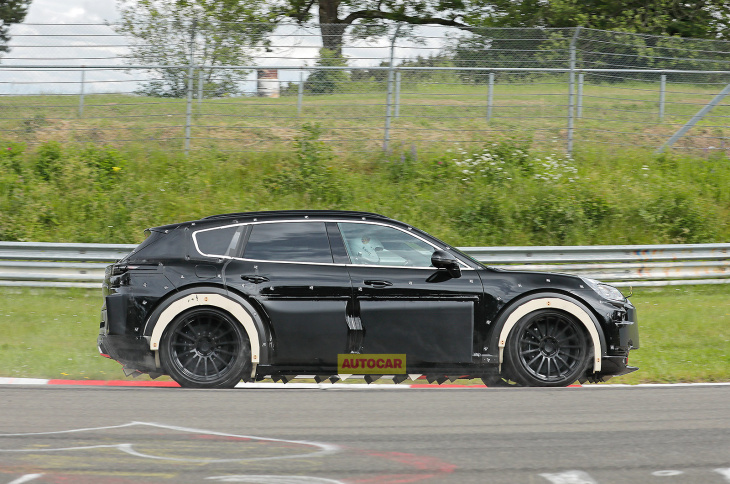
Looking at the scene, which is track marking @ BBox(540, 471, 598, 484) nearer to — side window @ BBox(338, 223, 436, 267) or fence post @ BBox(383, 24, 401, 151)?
side window @ BBox(338, 223, 436, 267)

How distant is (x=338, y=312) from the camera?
6613 mm

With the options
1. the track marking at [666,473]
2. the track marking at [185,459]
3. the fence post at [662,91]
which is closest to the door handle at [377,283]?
the track marking at [185,459]

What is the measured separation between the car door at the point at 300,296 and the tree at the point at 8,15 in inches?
461

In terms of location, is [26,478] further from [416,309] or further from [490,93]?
[490,93]

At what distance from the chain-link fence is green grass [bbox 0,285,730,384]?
5.03 metres

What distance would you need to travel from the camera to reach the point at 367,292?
6.66 meters

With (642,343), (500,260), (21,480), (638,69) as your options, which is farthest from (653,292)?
(21,480)

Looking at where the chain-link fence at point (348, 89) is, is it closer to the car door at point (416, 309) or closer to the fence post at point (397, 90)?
the fence post at point (397, 90)

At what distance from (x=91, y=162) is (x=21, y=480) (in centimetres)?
1246

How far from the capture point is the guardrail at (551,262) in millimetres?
11945

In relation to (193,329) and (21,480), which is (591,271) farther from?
(21,480)

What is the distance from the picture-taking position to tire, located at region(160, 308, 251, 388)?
656 centimetres

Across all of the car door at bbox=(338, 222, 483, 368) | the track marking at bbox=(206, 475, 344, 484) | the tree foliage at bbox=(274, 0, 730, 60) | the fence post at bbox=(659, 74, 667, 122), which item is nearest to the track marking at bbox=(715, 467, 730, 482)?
the track marking at bbox=(206, 475, 344, 484)

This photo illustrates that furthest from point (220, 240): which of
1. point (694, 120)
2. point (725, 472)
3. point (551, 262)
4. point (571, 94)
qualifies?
point (694, 120)
